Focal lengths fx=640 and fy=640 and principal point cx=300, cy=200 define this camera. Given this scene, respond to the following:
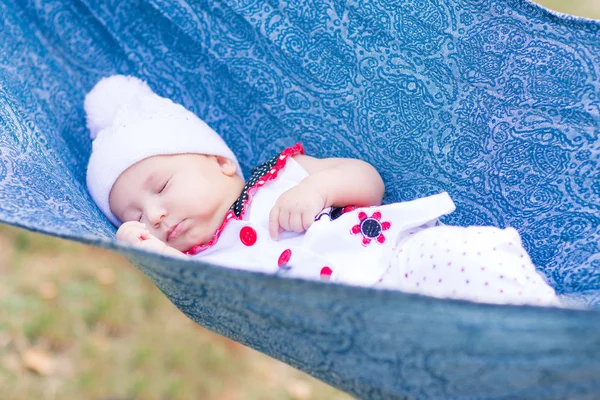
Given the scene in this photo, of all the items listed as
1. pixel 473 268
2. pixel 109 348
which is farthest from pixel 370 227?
pixel 109 348

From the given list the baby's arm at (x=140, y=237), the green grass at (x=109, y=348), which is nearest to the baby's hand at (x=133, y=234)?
the baby's arm at (x=140, y=237)

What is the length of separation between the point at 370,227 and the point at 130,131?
0.57 m

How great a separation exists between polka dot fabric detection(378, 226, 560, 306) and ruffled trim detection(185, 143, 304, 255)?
0.39 metres

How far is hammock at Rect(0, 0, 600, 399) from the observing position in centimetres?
82

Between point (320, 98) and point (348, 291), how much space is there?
80 centimetres

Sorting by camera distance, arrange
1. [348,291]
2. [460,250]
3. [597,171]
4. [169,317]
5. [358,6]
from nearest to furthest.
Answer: [348,291]
[460,250]
[597,171]
[358,6]
[169,317]

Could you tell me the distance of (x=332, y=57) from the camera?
1.46 m

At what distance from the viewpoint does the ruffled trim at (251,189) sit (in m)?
1.37

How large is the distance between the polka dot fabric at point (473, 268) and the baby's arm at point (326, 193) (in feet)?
0.74

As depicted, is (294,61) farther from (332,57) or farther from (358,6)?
(358,6)

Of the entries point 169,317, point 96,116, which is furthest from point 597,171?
point 169,317

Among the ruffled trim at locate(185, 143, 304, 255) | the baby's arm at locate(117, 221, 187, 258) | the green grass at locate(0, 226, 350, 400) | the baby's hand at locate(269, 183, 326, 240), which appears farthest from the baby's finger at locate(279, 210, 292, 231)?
the green grass at locate(0, 226, 350, 400)

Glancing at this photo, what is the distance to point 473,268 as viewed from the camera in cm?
104

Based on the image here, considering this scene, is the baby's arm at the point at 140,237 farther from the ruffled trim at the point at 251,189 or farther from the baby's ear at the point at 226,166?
the baby's ear at the point at 226,166
